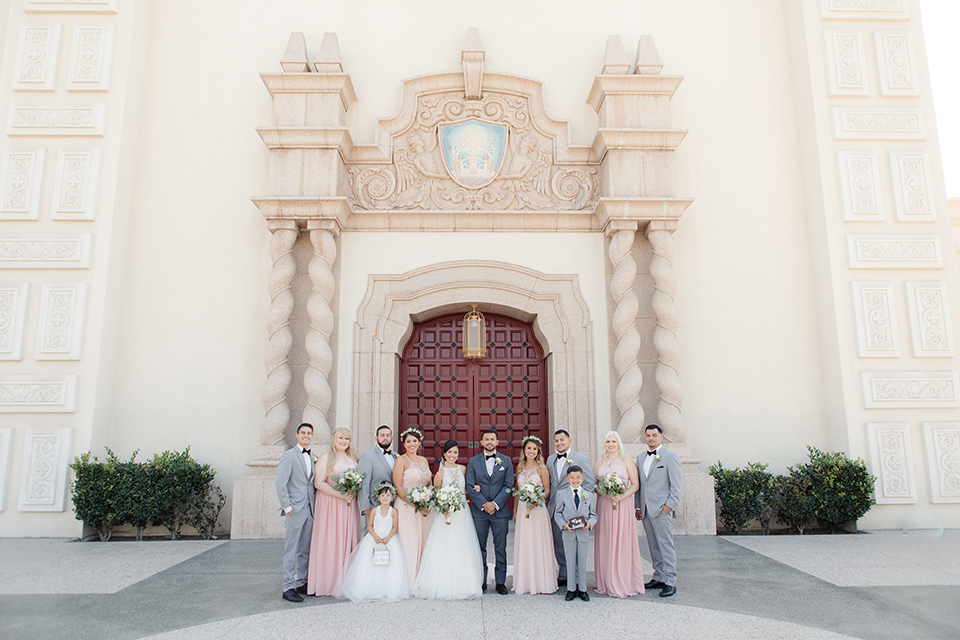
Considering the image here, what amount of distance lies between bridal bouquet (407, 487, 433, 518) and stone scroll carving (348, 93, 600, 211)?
5.21m

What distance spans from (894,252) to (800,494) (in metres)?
3.93

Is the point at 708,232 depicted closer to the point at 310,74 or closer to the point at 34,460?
the point at 310,74

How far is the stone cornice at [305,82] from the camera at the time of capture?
381 inches

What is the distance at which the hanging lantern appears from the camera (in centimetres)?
978

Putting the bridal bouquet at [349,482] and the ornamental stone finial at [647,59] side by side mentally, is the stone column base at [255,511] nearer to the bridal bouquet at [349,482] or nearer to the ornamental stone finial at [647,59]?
the bridal bouquet at [349,482]

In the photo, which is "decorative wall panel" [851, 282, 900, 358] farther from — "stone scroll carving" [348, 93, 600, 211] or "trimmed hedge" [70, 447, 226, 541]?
"trimmed hedge" [70, 447, 226, 541]

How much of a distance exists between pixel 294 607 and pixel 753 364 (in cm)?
737

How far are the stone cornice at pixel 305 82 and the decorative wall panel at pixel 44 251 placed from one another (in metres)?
3.50

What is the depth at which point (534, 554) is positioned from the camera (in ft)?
19.3

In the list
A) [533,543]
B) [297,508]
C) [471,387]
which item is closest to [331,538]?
[297,508]

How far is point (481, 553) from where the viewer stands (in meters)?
6.02

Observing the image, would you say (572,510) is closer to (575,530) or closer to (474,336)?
(575,530)

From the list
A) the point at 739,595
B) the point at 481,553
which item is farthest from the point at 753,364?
the point at 481,553

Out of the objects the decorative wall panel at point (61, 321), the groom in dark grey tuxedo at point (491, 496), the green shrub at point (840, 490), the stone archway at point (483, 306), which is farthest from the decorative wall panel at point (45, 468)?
the green shrub at point (840, 490)
